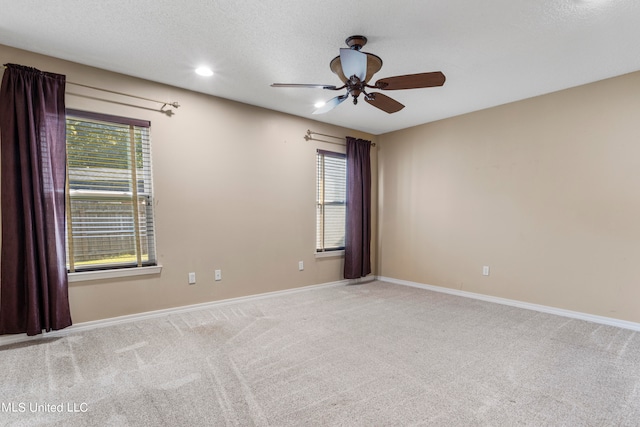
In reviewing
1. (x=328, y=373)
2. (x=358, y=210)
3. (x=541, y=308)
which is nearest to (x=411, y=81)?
(x=328, y=373)

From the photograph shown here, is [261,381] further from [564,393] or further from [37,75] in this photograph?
[37,75]

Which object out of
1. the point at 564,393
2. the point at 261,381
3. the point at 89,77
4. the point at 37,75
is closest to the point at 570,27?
the point at 564,393

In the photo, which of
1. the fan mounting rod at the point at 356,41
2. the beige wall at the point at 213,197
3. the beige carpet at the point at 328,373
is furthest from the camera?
the beige wall at the point at 213,197

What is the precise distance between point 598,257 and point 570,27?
7.42 feet

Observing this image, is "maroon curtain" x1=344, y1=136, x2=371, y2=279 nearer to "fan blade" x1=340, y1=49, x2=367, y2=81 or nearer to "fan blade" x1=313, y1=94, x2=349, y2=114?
"fan blade" x1=313, y1=94, x2=349, y2=114

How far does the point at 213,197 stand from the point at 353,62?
222 cm

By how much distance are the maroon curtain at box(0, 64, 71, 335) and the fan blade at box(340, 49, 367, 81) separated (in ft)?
8.21

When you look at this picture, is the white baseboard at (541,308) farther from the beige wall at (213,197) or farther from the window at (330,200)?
the beige wall at (213,197)

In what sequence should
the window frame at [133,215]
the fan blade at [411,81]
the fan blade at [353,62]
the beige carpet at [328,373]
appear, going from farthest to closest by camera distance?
the window frame at [133,215]
the fan blade at [411,81]
the fan blade at [353,62]
the beige carpet at [328,373]

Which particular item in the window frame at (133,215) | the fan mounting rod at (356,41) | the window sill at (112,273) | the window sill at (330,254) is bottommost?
the window sill at (330,254)

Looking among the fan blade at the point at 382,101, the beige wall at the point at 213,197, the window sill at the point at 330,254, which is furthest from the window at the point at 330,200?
the fan blade at the point at 382,101

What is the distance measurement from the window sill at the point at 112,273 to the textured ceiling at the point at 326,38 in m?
1.94

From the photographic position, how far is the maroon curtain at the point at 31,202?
2318mm

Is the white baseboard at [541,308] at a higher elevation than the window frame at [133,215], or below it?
below
